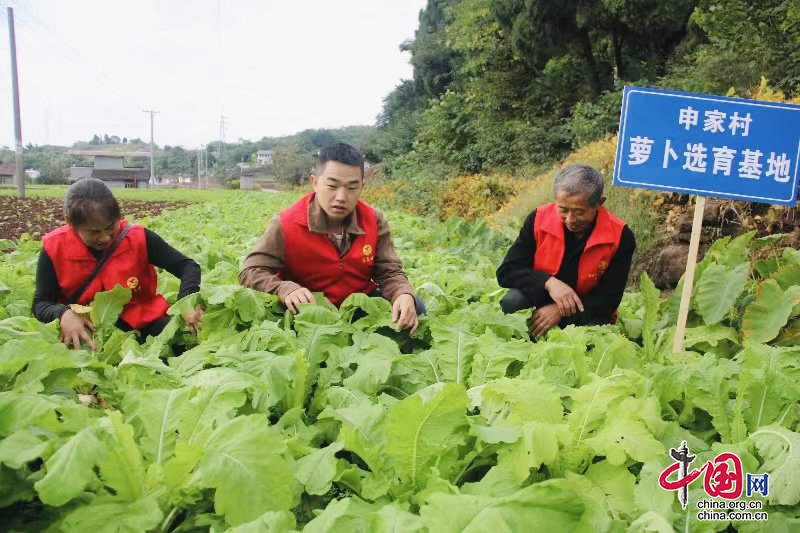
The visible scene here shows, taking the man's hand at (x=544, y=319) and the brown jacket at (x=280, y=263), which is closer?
the brown jacket at (x=280, y=263)

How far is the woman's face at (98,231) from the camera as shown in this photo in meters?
3.19

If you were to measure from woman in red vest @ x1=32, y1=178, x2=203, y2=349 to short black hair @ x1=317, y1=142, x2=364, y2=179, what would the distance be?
0.99 metres

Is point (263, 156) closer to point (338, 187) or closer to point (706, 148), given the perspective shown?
point (338, 187)

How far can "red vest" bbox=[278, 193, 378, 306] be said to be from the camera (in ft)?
11.8

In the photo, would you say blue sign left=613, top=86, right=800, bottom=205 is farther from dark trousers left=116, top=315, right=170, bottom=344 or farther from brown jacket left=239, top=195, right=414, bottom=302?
dark trousers left=116, top=315, right=170, bottom=344

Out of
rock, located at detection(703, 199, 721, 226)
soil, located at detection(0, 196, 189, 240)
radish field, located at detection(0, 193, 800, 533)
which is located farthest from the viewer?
soil, located at detection(0, 196, 189, 240)

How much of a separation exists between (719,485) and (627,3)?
58.7 ft

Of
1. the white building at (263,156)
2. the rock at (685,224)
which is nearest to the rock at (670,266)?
the rock at (685,224)

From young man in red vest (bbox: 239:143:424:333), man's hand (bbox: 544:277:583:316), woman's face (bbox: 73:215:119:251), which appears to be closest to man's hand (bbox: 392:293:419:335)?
young man in red vest (bbox: 239:143:424:333)

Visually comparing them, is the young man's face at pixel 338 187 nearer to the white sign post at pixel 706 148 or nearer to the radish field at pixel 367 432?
the radish field at pixel 367 432

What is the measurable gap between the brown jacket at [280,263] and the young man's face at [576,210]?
100cm

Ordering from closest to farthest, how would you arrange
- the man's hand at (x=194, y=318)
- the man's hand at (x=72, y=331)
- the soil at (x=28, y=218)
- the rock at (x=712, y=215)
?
the man's hand at (x=72, y=331), the man's hand at (x=194, y=318), the rock at (x=712, y=215), the soil at (x=28, y=218)

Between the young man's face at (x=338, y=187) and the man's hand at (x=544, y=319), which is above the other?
the young man's face at (x=338, y=187)

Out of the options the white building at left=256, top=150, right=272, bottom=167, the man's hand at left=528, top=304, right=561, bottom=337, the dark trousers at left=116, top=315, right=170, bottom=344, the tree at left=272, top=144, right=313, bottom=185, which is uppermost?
the white building at left=256, top=150, right=272, bottom=167
